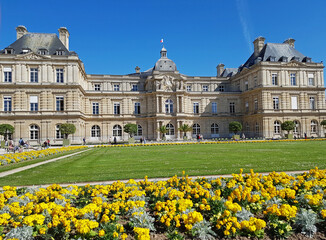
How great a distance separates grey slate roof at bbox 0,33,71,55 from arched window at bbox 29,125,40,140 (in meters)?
13.5

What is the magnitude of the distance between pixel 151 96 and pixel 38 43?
23.9 meters

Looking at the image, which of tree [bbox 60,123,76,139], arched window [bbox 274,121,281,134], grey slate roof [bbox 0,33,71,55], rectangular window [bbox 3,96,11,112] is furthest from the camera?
arched window [bbox 274,121,281,134]

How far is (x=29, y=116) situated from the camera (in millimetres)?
38719

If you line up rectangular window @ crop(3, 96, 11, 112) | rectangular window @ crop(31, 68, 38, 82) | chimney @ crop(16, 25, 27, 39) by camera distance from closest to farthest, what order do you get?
1. rectangular window @ crop(3, 96, 11, 112)
2. rectangular window @ crop(31, 68, 38, 82)
3. chimney @ crop(16, 25, 27, 39)

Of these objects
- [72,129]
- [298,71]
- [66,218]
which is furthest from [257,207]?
[298,71]

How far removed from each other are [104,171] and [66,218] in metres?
6.95

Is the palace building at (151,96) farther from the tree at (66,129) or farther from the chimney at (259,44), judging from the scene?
the tree at (66,129)

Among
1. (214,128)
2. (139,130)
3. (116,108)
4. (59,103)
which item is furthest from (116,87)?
(214,128)

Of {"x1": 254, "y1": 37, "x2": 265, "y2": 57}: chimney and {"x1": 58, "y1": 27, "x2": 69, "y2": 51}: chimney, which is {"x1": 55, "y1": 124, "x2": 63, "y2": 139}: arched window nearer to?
{"x1": 58, "y1": 27, "x2": 69, "y2": 51}: chimney

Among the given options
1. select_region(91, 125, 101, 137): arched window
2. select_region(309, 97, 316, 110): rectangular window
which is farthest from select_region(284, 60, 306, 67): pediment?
select_region(91, 125, 101, 137): arched window

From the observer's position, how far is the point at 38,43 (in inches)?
1640

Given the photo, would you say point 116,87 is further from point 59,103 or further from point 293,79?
point 293,79

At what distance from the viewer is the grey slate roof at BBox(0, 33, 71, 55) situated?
4072 cm

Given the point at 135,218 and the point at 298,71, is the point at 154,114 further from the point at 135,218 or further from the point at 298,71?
the point at 135,218
